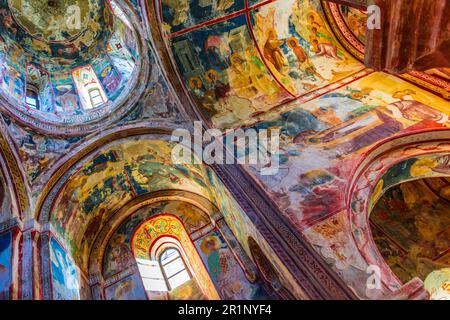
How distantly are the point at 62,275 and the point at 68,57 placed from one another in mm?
7442

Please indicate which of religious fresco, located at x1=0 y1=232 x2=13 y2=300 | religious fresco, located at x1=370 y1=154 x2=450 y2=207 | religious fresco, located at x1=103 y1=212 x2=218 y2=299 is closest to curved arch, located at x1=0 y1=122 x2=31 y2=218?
religious fresco, located at x1=0 y1=232 x2=13 y2=300

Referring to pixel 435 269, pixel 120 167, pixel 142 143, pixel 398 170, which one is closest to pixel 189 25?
pixel 142 143

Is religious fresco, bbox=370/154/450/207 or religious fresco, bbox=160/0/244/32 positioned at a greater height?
religious fresco, bbox=160/0/244/32

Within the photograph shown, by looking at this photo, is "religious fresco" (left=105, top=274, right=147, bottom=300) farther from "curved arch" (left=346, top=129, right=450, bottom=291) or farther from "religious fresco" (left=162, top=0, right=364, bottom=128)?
"curved arch" (left=346, top=129, right=450, bottom=291)

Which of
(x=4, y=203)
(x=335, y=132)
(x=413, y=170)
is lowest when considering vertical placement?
(x=413, y=170)

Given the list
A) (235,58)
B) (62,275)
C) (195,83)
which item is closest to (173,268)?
(62,275)

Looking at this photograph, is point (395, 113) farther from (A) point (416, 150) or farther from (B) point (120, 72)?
(B) point (120, 72)

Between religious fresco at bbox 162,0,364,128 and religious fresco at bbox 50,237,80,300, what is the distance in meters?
4.64

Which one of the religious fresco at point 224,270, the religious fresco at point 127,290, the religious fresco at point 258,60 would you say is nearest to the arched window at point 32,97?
the religious fresco at point 258,60

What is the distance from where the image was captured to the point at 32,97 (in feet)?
39.2

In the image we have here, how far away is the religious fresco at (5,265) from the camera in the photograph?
7461 millimetres

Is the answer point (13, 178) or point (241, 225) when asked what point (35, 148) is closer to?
point (13, 178)

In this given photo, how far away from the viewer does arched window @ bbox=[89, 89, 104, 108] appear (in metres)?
12.1
